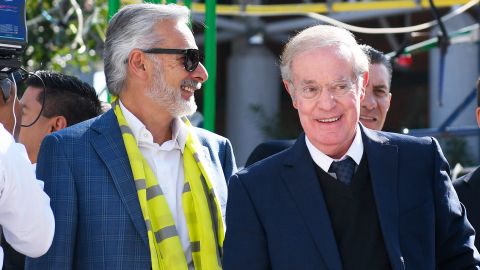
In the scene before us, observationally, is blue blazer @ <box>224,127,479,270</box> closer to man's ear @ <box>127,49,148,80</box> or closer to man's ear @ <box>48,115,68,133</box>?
man's ear @ <box>127,49,148,80</box>

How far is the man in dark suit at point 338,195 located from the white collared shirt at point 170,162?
52 centimetres

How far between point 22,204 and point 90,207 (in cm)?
45

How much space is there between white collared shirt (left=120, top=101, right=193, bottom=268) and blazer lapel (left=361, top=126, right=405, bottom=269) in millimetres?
774

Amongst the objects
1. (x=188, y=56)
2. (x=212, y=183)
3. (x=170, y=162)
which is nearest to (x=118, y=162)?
(x=170, y=162)

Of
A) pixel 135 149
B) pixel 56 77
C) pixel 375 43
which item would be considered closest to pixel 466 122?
pixel 375 43

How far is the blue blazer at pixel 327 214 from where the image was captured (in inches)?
119

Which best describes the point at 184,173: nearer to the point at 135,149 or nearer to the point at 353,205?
the point at 135,149

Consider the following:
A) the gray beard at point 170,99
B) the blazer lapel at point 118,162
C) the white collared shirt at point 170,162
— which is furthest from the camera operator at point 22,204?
the gray beard at point 170,99

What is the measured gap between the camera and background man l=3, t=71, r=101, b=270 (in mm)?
4484

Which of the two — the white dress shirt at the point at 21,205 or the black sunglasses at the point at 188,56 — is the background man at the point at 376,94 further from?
the white dress shirt at the point at 21,205

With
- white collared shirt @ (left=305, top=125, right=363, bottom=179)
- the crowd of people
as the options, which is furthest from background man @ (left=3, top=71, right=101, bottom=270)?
white collared shirt @ (left=305, top=125, right=363, bottom=179)

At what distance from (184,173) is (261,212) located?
2.19ft

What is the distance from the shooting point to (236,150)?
15414mm

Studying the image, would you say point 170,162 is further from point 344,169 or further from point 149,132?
point 344,169
